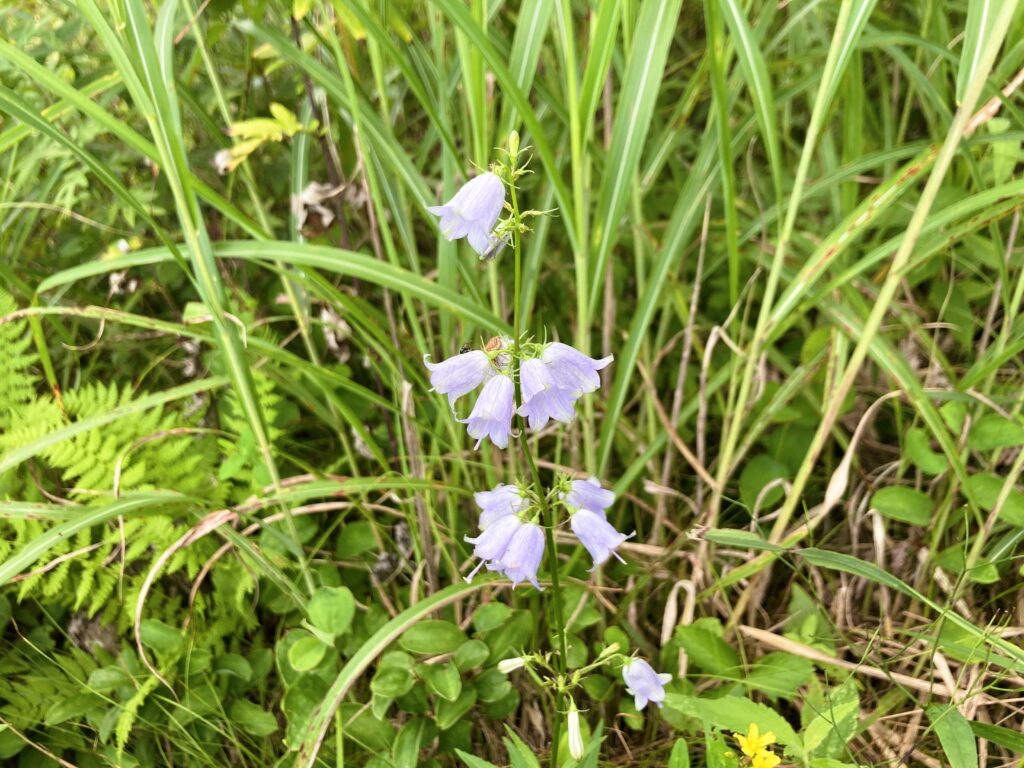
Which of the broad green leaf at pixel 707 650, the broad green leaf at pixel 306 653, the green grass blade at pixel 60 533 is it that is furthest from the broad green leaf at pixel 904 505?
the green grass blade at pixel 60 533

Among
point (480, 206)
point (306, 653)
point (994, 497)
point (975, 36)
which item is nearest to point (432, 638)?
point (306, 653)

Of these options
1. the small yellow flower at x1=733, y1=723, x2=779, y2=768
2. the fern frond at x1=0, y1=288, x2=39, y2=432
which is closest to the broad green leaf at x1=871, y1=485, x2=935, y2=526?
the small yellow flower at x1=733, y1=723, x2=779, y2=768

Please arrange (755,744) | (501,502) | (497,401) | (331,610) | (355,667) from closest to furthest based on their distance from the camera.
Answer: (497,401), (501,502), (755,744), (355,667), (331,610)

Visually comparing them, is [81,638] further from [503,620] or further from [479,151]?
[479,151]

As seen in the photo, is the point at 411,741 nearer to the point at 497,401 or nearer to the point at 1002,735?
the point at 497,401

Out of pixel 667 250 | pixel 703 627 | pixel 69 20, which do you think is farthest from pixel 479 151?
pixel 69 20

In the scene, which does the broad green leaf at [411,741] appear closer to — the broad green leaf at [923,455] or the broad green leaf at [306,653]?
the broad green leaf at [306,653]
